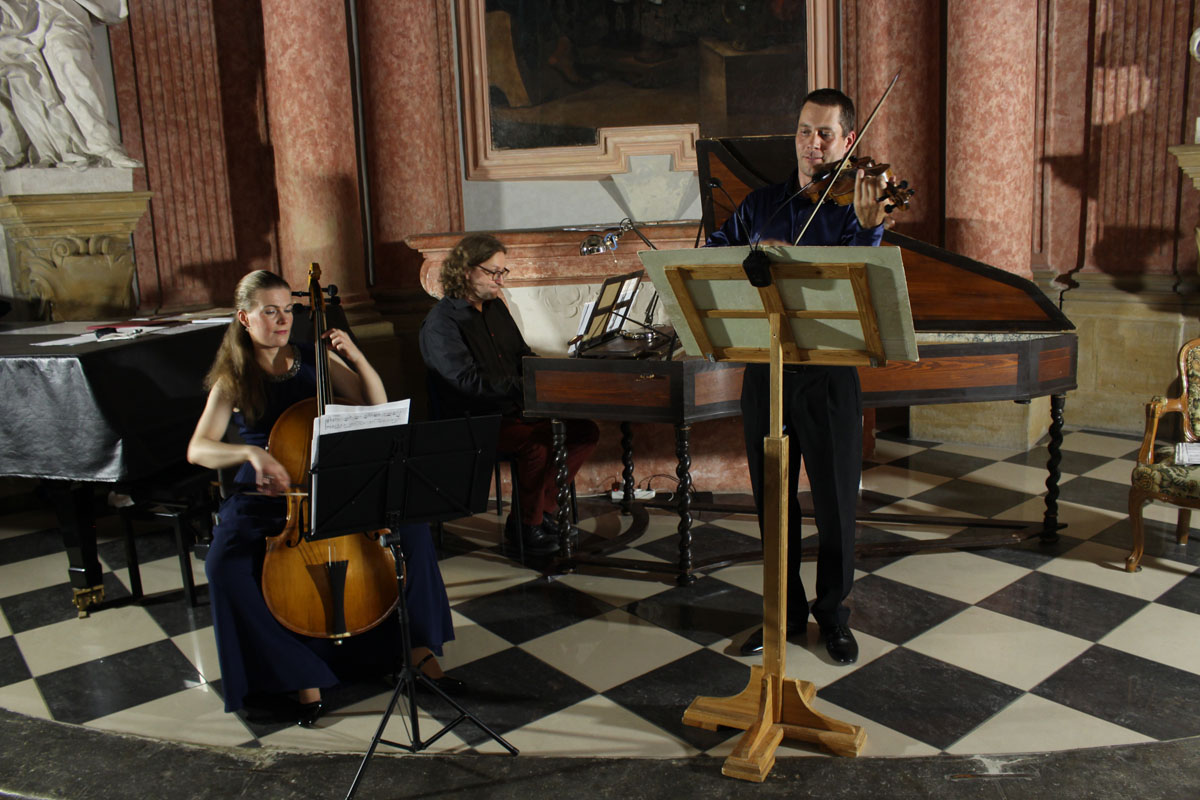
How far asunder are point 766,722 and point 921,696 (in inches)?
22.6

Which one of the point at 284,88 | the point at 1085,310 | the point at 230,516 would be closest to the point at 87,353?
the point at 230,516

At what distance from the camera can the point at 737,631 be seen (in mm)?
3324

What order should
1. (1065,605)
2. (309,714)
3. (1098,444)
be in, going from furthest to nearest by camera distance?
1. (1098,444)
2. (1065,605)
3. (309,714)

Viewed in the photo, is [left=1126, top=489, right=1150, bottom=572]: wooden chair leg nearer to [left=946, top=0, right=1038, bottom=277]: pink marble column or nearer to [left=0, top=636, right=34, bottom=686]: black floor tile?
[left=946, top=0, right=1038, bottom=277]: pink marble column

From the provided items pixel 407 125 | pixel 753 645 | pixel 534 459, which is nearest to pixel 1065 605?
pixel 753 645

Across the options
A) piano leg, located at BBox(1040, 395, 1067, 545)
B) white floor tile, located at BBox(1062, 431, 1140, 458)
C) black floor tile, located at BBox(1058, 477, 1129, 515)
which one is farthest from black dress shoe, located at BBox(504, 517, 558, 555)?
white floor tile, located at BBox(1062, 431, 1140, 458)

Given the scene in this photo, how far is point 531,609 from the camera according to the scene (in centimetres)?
358

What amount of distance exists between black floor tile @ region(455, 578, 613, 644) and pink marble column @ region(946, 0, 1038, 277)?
127 inches

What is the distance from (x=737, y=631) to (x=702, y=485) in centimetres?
171

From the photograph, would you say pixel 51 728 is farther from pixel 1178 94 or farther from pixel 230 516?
pixel 1178 94

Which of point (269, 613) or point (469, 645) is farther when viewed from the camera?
point (469, 645)

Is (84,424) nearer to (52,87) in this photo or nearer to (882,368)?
(52,87)

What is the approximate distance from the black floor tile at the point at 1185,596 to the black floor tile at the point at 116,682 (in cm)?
321

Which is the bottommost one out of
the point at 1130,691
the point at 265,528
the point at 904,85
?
the point at 1130,691
